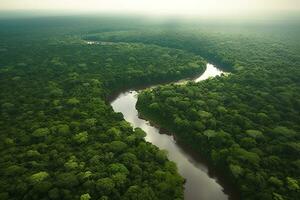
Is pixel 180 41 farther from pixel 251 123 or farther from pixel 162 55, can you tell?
pixel 251 123

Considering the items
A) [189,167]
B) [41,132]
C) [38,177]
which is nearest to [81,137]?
[41,132]

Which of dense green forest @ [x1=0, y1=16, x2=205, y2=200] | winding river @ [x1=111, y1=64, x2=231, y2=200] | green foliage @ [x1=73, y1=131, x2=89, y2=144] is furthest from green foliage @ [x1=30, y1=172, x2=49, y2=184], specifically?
winding river @ [x1=111, y1=64, x2=231, y2=200]

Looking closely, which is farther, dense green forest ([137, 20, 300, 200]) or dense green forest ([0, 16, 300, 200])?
dense green forest ([137, 20, 300, 200])

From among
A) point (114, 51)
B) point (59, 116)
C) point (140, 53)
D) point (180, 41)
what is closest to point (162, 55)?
point (140, 53)

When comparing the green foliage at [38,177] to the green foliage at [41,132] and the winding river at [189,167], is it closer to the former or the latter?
the green foliage at [41,132]

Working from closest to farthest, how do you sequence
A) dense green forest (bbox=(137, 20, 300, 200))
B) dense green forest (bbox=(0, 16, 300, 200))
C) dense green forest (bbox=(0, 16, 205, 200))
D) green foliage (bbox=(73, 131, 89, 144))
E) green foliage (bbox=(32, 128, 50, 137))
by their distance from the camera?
dense green forest (bbox=(0, 16, 205, 200)) < dense green forest (bbox=(0, 16, 300, 200)) < dense green forest (bbox=(137, 20, 300, 200)) < green foliage (bbox=(73, 131, 89, 144)) < green foliage (bbox=(32, 128, 50, 137))

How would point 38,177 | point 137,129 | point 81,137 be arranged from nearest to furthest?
point 38,177
point 81,137
point 137,129

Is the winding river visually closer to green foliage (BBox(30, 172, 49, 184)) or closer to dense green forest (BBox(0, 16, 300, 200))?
dense green forest (BBox(0, 16, 300, 200))

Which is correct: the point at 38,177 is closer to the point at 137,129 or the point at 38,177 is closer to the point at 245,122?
the point at 137,129
